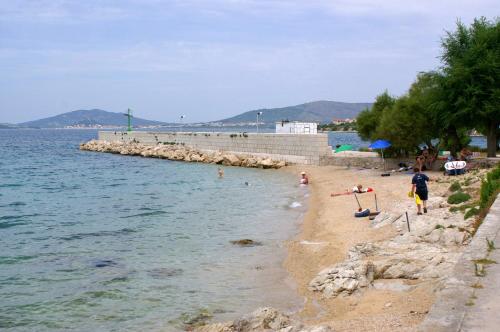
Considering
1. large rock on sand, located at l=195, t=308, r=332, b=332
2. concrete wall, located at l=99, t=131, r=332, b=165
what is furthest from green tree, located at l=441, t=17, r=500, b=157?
large rock on sand, located at l=195, t=308, r=332, b=332

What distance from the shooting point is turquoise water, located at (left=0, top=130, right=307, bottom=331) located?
11047 millimetres

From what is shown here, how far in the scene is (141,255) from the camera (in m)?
15.6

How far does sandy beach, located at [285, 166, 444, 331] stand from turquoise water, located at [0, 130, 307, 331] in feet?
1.98

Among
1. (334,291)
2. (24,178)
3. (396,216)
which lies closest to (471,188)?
(396,216)

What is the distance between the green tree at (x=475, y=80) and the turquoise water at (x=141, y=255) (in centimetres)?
941

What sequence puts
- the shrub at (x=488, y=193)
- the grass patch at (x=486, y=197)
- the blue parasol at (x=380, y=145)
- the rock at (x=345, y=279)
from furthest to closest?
the blue parasol at (x=380, y=145) < the shrub at (x=488, y=193) < the grass patch at (x=486, y=197) < the rock at (x=345, y=279)

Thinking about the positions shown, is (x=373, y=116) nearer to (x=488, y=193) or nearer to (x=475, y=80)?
(x=475, y=80)

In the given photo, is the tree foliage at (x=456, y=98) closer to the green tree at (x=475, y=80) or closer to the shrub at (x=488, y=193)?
the green tree at (x=475, y=80)

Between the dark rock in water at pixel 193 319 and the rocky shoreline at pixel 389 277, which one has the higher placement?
the rocky shoreline at pixel 389 277

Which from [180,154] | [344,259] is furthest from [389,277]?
[180,154]

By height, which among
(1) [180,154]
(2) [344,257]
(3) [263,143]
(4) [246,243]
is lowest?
(4) [246,243]

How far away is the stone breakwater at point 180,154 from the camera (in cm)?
4616

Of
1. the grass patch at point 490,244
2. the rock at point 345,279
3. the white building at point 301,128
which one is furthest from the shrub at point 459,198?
the white building at point 301,128

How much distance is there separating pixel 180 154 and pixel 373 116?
23.5 m
